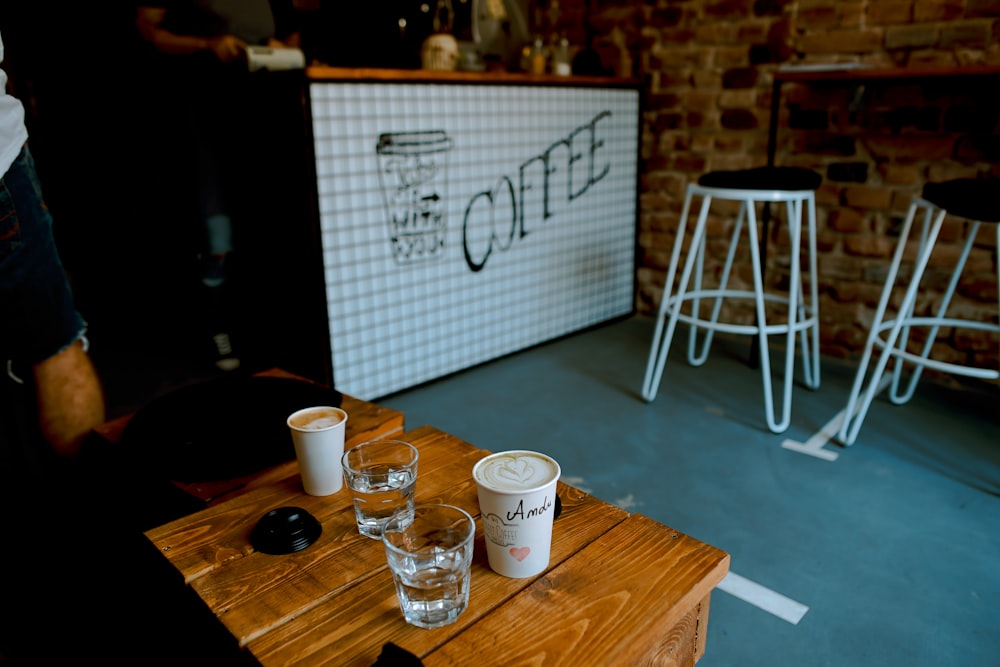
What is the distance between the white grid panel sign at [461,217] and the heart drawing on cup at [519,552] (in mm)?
1516

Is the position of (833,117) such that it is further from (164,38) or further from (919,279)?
A: (164,38)

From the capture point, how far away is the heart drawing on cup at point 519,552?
789 millimetres

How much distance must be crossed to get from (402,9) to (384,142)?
118 cm

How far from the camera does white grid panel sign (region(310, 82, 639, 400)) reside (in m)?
2.16

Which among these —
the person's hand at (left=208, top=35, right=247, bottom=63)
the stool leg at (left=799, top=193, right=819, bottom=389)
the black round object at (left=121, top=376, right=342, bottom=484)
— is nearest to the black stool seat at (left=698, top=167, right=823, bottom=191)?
the stool leg at (left=799, top=193, right=819, bottom=389)

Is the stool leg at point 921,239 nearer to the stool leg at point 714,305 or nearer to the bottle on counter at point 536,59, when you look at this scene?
the stool leg at point 714,305

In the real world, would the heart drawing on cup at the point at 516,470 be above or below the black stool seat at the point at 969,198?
below

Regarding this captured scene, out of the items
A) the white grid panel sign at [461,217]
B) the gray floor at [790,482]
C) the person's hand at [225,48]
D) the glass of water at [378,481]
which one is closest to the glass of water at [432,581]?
the glass of water at [378,481]

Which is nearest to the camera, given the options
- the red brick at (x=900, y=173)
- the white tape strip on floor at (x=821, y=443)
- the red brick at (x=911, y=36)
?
the white tape strip on floor at (x=821, y=443)

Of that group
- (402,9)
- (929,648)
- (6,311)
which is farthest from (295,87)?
(929,648)

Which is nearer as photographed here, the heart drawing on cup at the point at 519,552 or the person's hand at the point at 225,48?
the heart drawing on cup at the point at 519,552

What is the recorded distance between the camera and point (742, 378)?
8.49 feet

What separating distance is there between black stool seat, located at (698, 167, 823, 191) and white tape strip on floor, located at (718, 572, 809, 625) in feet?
3.73

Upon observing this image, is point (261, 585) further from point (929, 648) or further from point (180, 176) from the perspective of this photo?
point (180, 176)
